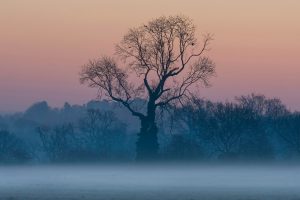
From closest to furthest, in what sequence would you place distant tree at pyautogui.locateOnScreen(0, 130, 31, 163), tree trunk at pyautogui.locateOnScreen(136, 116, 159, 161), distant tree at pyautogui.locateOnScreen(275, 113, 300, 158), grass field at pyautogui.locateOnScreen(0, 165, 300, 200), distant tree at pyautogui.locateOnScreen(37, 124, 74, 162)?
grass field at pyautogui.locateOnScreen(0, 165, 300, 200) → tree trunk at pyautogui.locateOnScreen(136, 116, 159, 161) → distant tree at pyautogui.locateOnScreen(275, 113, 300, 158) → distant tree at pyautogui.locateOnScreen(0, 130, 31, 163) → distant tree at pyautogui.locateOnScreen(37, 124, 74, 162)

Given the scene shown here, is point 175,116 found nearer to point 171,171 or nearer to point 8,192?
point 171,171

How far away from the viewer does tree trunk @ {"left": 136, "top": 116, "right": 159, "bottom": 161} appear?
73062 mm

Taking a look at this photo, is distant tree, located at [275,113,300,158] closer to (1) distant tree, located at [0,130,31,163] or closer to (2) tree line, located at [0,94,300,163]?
(2) tree line, located at [0,94,300,163]

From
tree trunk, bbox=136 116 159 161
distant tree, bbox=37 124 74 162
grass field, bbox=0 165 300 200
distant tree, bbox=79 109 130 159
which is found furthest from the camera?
distant tree, bbox=79 109 130 159

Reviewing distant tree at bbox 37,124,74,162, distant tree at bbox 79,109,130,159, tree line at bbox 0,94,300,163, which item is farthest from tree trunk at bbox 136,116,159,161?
distant tree at bbox 37,124,74,162

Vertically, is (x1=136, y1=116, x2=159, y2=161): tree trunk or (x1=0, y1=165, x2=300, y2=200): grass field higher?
(x1=136, y1=116, x2=159, y2=161): tree trunk

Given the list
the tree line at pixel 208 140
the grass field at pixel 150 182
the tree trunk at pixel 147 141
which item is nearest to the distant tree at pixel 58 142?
the tree line at pixel 208 140

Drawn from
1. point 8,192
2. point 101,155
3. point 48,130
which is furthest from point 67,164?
point 48,130

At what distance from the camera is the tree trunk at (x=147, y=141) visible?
7306 centimetres

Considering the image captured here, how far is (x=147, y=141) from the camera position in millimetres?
73875

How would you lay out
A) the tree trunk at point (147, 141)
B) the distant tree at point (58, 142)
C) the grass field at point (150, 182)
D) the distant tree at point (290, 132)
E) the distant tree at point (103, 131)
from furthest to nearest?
the distant tree at point (103, 131), the distant tree at point (58, 142), the distant tree at point (290, 132), the tree trunk at point (147, 141), the grass field at point (150, 182)

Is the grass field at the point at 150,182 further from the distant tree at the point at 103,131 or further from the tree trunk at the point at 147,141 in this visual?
the distant tree at the point at 103,131

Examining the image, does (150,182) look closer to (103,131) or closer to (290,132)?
(290,132)

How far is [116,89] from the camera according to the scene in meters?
74.8
